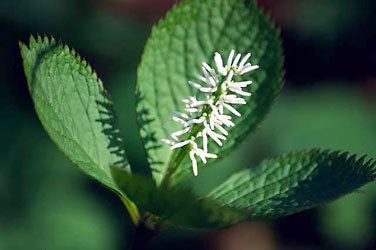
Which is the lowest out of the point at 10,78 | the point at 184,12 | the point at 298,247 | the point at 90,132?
the point at 298,247

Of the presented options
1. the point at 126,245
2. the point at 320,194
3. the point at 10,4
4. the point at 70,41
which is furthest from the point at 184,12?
the point at 10,4

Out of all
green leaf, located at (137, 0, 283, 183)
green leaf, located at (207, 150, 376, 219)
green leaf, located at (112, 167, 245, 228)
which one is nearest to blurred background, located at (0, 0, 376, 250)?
green leaf, located at (137, 0, 283, 183)

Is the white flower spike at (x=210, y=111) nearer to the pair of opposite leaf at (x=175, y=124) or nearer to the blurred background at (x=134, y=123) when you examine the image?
the pair of opposite leaf at (x=175, y=124)

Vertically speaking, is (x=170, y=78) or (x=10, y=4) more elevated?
(x=10, y=4)

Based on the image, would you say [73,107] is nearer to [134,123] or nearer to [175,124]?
[175,124]

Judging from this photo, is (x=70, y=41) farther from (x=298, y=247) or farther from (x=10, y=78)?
(x=298, y=247)

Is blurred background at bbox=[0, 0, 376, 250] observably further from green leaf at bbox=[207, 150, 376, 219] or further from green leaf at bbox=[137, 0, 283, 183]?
green leaf at bbox=[207, 150, 376, 219]
